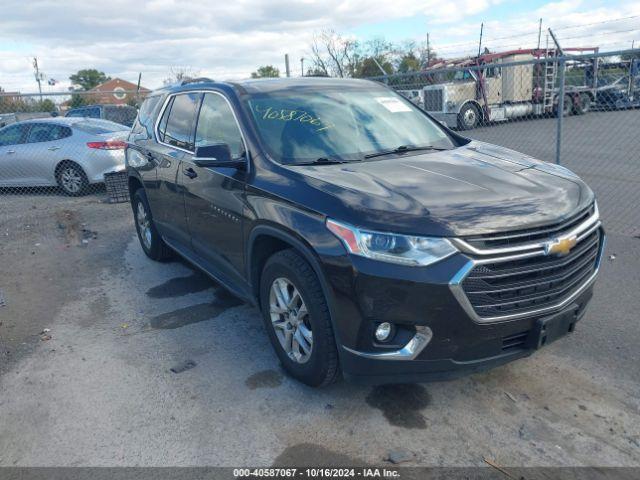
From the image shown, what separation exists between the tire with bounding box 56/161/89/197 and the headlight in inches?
358

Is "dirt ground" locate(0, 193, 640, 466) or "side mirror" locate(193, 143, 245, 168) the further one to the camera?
"side mirror" locate(193, 143, 245, 168)

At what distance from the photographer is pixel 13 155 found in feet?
36.4

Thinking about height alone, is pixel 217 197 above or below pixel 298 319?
above

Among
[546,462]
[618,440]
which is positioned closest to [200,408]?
[546,462]

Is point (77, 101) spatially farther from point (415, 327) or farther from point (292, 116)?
point (415, 327)

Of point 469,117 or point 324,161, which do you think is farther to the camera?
point 469,117

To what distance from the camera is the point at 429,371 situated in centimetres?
305

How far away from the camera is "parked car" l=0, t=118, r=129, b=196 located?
418 inches

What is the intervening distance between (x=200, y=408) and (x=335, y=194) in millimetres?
1580

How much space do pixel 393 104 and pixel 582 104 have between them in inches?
755

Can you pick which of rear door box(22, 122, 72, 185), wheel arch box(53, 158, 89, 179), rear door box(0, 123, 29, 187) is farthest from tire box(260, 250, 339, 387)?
rear door box(0, 123, 29, 187)

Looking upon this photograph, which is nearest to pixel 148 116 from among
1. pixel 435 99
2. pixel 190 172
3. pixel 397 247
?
pixel 190 172

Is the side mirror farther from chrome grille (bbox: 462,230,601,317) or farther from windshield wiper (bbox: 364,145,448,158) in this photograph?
chrome grille (bbox: 462,230,601,317)

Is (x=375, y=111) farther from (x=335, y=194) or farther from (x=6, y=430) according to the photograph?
(x=6, y=430)
